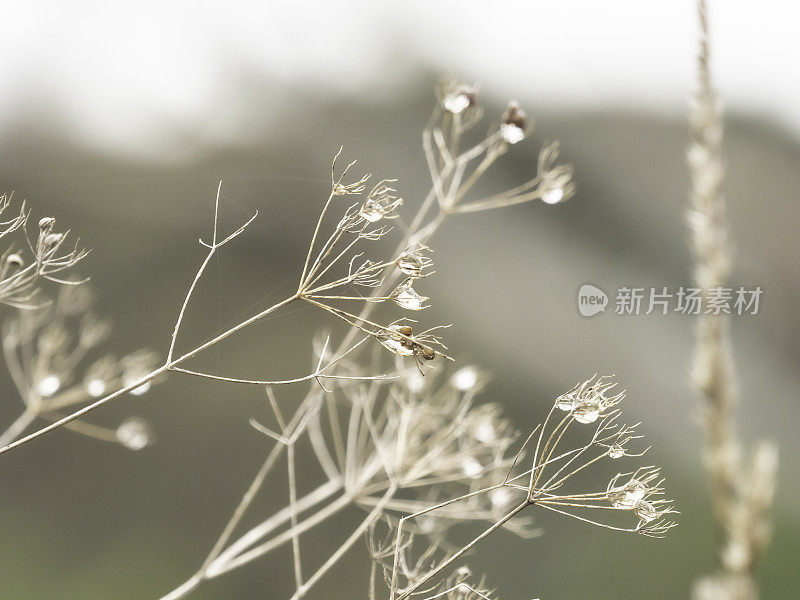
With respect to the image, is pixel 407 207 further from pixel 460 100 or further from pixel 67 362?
pixel 67 362

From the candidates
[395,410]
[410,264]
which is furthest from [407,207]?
[410,264]

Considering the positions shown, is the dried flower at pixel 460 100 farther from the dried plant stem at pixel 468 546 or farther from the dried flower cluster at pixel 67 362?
the dried flower cluster at pixel 67 362

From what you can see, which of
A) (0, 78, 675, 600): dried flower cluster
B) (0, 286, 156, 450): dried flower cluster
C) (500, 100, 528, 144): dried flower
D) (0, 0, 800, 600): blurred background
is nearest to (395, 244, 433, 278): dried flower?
(0, 78, 675, 600): dried flower cluster

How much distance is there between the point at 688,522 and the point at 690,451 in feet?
0.44

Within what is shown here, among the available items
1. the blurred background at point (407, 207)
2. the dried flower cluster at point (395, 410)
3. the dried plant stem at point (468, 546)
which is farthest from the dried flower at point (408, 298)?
the blurred background at point (407, 207)

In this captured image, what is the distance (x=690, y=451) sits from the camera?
0.87 metres

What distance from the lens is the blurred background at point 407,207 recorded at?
789 millimetres

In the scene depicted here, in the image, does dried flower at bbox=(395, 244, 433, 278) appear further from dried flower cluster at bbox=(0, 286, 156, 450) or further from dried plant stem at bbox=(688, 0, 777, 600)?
dried flower cluster at bbox=(0, 286, 156, 450)

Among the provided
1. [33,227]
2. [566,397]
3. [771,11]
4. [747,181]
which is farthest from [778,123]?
[33,227]

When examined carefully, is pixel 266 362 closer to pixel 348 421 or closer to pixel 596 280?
pixel 348 421

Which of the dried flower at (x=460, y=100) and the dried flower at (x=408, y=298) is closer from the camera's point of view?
the dried flower at (x=408, y=298)

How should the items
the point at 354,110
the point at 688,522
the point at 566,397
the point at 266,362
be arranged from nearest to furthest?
the point at 566,397 < the point at 266,362 < the point at 688,522 < the point at 354,110

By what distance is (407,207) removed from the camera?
0.78 meters

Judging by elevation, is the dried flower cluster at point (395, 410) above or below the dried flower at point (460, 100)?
below
